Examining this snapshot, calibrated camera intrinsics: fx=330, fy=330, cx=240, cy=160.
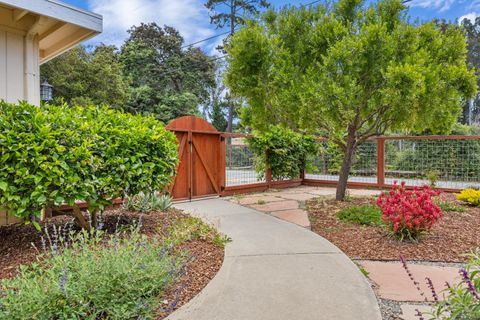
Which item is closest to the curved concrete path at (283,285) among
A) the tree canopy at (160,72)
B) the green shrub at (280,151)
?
the green shrub at (280,151)

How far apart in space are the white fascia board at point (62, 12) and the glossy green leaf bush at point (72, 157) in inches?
37.7

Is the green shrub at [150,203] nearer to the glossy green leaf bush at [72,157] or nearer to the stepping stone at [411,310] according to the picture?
the glossy green leaf bush at [72,157]

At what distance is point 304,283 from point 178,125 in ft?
15.5

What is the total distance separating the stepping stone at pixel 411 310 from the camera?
219 centimetres

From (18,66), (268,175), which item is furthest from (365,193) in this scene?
(18,66)

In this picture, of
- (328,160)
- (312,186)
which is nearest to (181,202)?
(312,186)

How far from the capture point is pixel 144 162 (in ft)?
12.2

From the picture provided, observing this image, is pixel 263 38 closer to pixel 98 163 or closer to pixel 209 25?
pixel 98 163

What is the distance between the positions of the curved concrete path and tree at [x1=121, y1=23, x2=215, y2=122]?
66.8 feet

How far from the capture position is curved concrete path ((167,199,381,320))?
211cm

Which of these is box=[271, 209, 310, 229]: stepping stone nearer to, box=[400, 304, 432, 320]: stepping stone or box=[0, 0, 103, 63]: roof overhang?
box=[400, 304, 432, 320]: stepping stone

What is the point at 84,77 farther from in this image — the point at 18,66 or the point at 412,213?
the point at 412,213

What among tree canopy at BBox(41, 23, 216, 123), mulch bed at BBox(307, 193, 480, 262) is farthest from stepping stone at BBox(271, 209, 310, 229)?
tree canopy at BBox(41, 23, 216, 123)

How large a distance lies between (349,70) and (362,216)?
214cm
